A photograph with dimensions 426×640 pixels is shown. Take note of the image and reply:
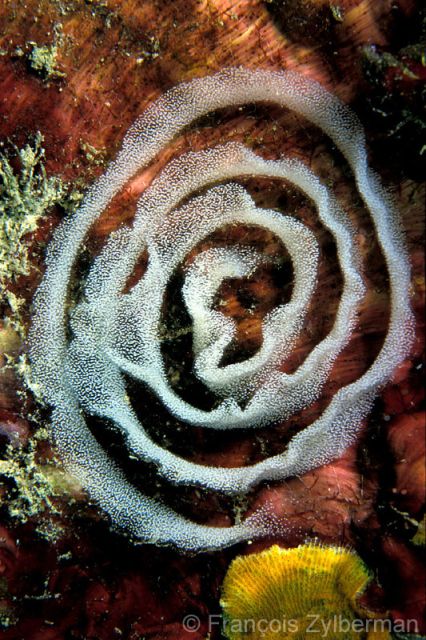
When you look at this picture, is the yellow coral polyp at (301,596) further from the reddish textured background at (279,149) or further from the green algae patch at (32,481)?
the green algae patch at (32,481)

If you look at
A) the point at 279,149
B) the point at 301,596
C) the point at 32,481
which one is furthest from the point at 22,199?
the point at 301,596

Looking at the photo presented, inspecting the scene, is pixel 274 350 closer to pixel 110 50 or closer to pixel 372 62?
pixel 372 62

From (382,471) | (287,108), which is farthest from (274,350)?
(287,108)

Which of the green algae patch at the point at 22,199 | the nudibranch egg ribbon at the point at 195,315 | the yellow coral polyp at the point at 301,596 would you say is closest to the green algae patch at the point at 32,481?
the nudibranch egg ribbon at the point at 195,315

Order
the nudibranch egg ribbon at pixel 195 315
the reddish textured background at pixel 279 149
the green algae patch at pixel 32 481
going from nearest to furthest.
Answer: the reddish textured background at pixel 279 149
the nudibranch egg ribbon at pixel 195 315
the green algae patch at pixel 32 481

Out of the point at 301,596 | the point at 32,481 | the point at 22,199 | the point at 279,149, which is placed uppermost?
the point at 279,149

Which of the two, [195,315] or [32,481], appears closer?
[195,315]

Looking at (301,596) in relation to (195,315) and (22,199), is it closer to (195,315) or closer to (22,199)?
(195,315)

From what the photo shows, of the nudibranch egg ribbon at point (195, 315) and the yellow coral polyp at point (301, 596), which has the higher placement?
the nudibranch egg ribbon at point (195, 315)
